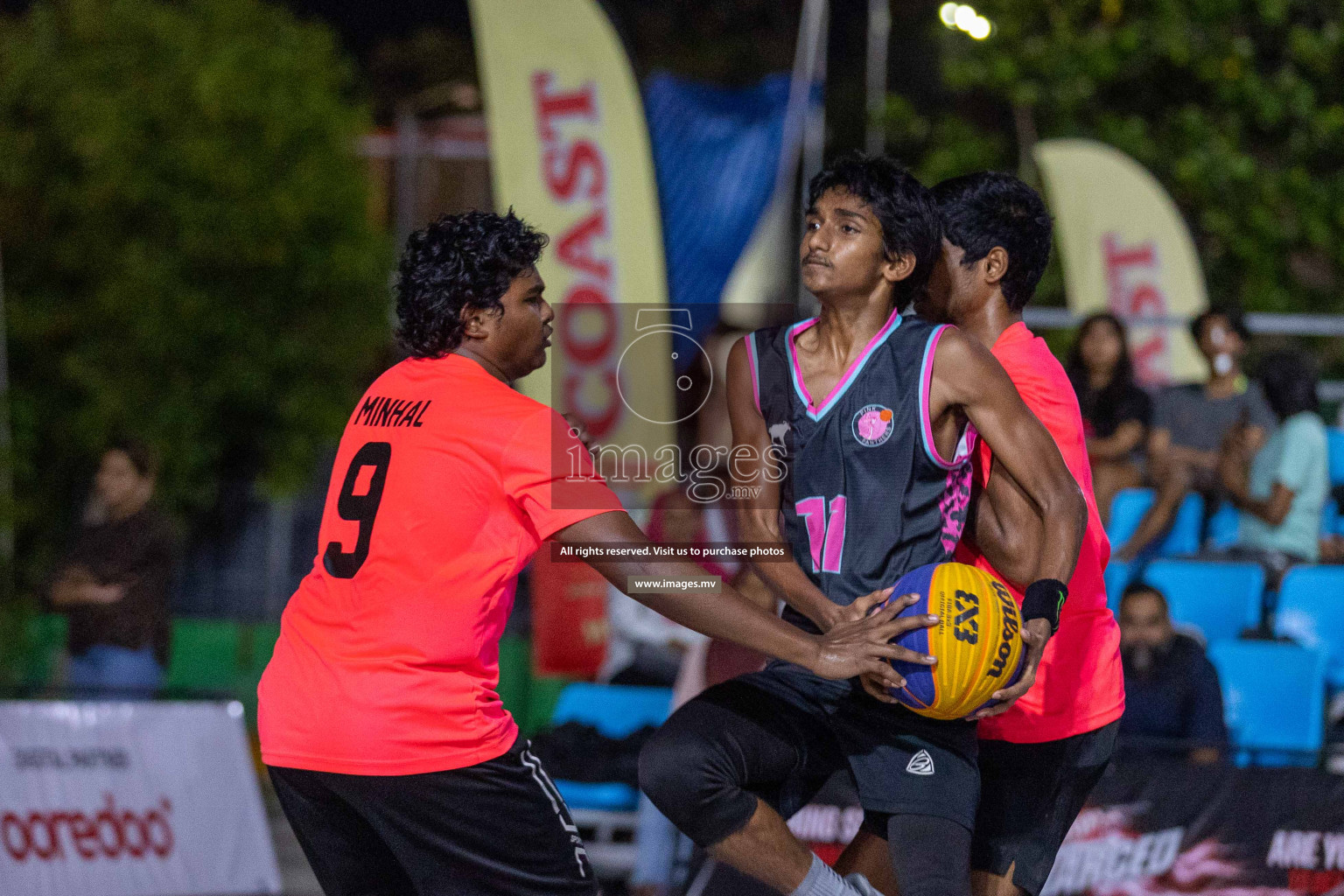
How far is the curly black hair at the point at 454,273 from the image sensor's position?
311 centimetres

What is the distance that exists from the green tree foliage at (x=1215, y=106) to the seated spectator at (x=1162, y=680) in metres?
9.43

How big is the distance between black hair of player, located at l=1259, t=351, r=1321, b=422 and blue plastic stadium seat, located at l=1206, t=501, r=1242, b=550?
2.70ft

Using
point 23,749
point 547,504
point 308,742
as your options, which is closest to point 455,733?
point 308,742

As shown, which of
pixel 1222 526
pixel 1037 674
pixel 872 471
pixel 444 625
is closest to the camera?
pixel 444 625

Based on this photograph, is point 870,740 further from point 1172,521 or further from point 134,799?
point 1172,521

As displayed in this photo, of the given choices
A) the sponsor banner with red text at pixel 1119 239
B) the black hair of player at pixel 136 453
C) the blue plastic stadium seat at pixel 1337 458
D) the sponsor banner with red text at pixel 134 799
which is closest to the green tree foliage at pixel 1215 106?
the sponsor banner with red text at pixel 1119 239

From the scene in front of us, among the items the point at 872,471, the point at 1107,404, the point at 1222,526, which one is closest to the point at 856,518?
the point at 872,471

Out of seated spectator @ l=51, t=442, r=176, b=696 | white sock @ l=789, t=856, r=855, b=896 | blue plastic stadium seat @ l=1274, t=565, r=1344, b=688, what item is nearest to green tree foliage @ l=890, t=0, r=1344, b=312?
blue plastic stadium seat @ l=1274, t=565, r=1344, b=688

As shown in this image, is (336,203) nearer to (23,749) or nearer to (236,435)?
(236,435)

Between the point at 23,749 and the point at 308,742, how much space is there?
405cm

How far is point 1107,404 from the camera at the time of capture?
7492 mm

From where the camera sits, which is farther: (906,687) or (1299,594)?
(1299,594)

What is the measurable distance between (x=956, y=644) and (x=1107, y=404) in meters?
4.82

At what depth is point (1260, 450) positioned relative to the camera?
7551 millimetres
